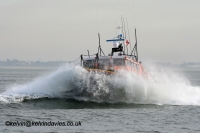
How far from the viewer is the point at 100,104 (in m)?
25.7

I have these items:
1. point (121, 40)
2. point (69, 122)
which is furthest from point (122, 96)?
point (69, 122)

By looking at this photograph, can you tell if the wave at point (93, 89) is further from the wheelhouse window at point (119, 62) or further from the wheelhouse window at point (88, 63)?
the wheelhouse window at point (88, 63)

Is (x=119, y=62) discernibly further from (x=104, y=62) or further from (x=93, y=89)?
(x=93, y=89)

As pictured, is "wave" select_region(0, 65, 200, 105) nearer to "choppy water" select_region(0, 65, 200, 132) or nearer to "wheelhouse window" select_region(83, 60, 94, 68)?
"choppy water" select_region(0, 65, 200, 132)

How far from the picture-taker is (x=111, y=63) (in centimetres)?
2731

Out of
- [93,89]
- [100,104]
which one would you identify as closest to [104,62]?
[93,89]

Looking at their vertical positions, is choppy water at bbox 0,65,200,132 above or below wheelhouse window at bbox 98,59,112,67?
below

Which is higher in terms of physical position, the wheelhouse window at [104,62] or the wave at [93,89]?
the wheelhouse window at [104,62]

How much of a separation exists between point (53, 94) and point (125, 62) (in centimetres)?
562

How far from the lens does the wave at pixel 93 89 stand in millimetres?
25828

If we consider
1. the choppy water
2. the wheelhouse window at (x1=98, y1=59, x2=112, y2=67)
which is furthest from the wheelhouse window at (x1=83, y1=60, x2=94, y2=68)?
the choppy water

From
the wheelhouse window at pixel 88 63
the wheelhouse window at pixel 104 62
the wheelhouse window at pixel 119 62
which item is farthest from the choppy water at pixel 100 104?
the wheelhouse window at pixel 104 62

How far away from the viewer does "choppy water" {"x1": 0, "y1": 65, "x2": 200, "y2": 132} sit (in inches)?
763

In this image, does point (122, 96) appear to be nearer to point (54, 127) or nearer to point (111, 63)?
point (111, 63)
